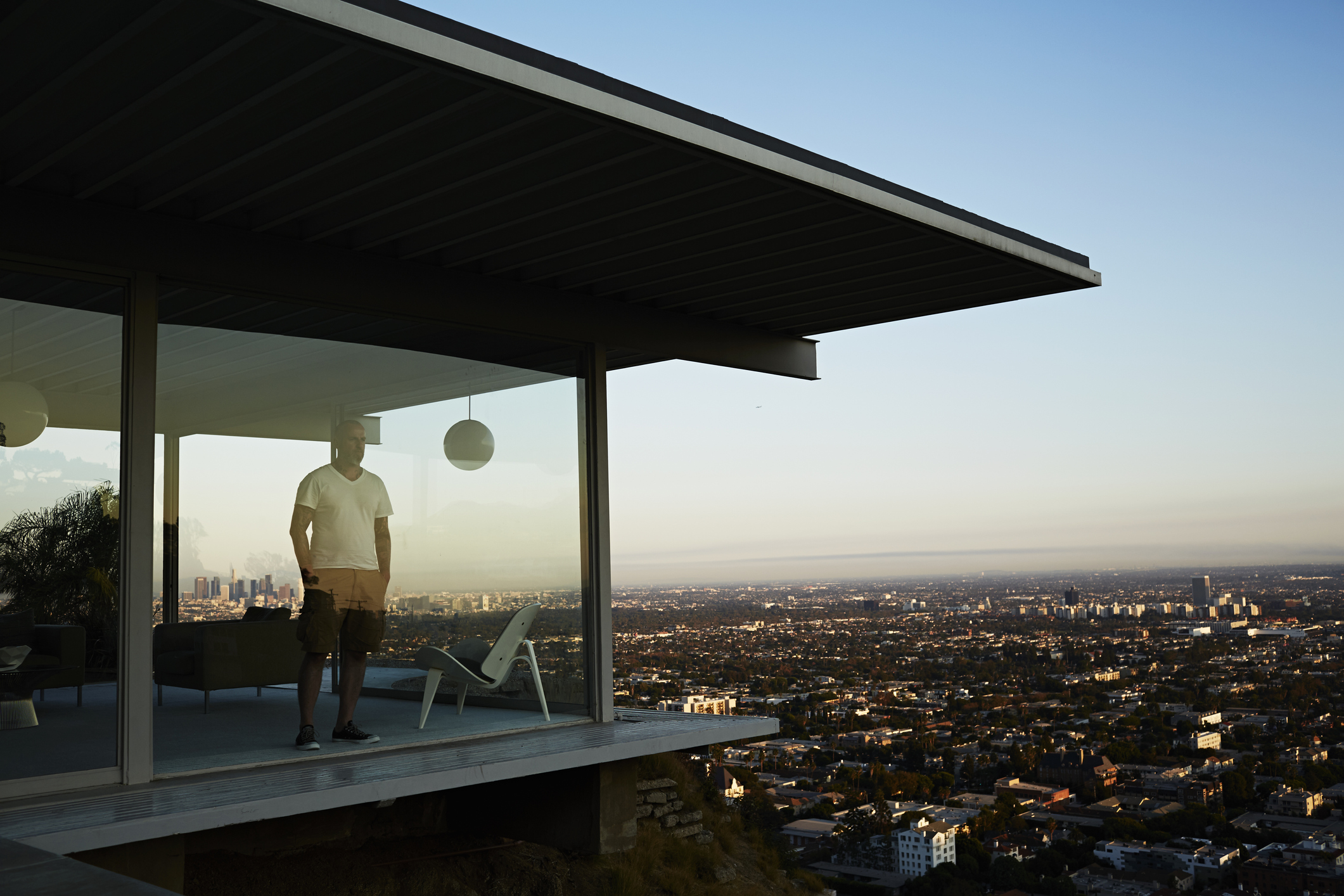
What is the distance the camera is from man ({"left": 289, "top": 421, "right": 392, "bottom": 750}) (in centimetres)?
531

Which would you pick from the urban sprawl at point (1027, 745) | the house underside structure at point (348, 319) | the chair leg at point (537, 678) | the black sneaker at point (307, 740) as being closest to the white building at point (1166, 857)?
the urban sprawl at point (1027, 745)

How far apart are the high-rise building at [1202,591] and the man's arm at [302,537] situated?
4099cm

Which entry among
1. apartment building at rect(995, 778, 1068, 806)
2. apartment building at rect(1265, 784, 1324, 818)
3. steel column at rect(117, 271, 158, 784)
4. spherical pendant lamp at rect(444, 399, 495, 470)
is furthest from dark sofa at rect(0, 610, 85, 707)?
apartment building at rect(1265, 784, 1324, 818)

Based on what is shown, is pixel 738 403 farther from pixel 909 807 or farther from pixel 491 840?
pixel 491 840

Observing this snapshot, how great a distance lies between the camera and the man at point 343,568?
5.31 m

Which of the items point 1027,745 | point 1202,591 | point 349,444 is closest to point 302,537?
point 349,444

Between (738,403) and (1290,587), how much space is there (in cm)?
2643

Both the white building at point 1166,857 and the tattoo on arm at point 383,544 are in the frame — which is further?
the white building at point 1166,857

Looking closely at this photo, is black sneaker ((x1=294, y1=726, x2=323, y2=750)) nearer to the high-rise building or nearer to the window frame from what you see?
the window frame

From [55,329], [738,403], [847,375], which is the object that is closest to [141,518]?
[55,329]

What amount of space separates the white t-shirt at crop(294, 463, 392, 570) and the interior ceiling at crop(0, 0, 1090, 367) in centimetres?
125

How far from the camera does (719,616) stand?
3050 cm

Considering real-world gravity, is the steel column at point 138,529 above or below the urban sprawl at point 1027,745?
above

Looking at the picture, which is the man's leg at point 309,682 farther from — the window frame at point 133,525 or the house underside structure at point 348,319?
the window frame at point 133,525
